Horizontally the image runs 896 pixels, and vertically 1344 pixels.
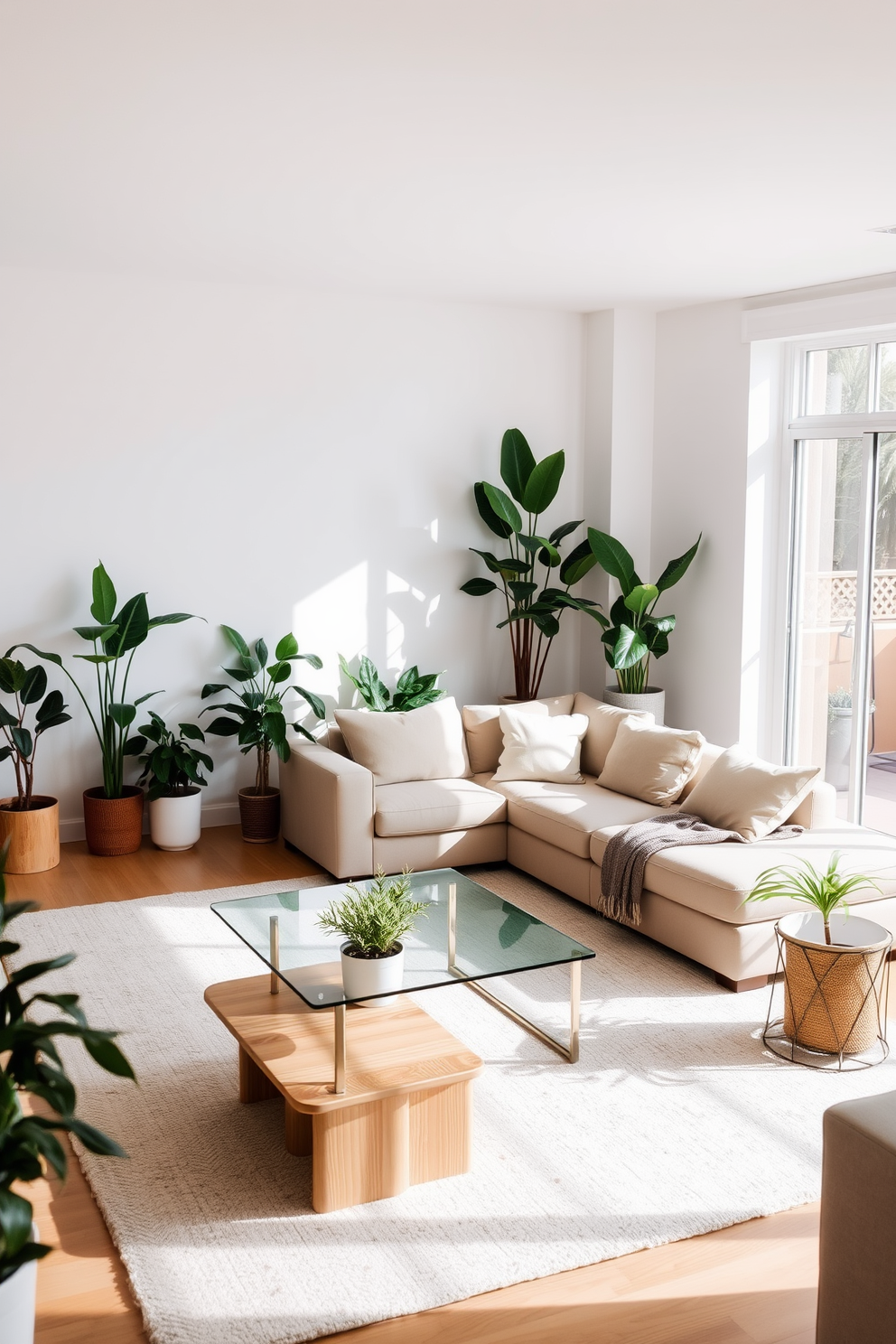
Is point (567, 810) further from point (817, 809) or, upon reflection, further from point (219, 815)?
point (219, 815)

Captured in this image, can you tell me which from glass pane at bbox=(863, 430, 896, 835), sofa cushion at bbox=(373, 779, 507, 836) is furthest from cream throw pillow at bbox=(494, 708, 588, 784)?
glass pane at bbox=(863, 430, 896, 835)

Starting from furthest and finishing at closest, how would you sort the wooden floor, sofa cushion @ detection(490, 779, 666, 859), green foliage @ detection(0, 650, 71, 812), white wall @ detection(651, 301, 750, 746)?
1. white wall @ detection(651, 301, 750, 746)
2. green foliage @ detection(0, 650, 71, 812)
3. sofa cushion @ detection(490, 779, 666, 859)
4. the wooden floor

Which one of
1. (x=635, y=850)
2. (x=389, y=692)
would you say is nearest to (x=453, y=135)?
(x=635, y=850)

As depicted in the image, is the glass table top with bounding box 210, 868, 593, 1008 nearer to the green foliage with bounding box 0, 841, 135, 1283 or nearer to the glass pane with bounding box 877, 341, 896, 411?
A: the green foliage with bounding box 0, 841, 135, 1283

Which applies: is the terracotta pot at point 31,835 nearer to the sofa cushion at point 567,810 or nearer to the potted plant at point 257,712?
the potted plant at point 257,712

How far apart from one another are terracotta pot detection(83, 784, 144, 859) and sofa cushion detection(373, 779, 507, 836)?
3.83ft

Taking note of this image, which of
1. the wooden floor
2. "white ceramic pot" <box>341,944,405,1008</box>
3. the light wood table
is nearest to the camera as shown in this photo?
the wooden floor

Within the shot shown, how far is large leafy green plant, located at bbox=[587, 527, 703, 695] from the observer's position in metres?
6.00

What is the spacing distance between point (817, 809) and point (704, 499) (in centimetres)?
209

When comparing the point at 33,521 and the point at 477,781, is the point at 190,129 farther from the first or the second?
the point at 477,781

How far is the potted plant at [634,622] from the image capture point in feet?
19.7

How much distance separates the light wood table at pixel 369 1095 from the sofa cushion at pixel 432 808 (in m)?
1.91

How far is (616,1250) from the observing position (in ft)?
8.87

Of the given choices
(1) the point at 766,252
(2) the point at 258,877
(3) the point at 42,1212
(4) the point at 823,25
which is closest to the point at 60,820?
(2) the point at 258,877
